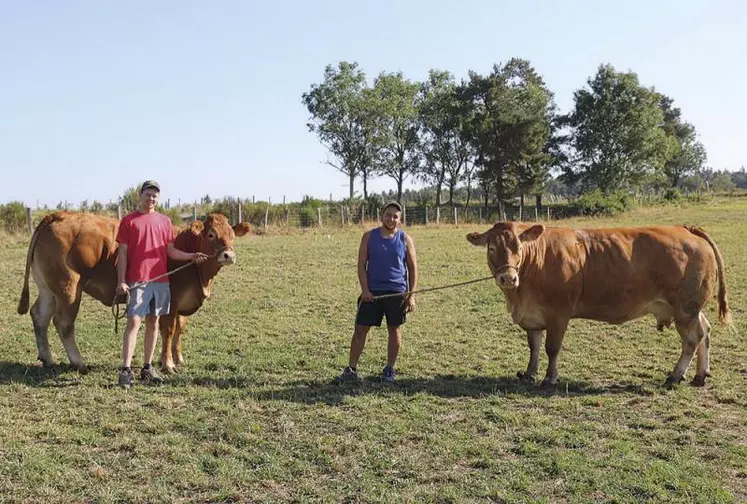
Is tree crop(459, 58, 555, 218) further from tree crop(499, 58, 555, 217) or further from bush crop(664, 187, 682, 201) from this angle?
bush crop(664, 187, 682, 201)

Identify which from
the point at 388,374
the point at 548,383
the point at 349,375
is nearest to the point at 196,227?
the point at 349,375

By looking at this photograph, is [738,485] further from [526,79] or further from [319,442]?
[526,79]

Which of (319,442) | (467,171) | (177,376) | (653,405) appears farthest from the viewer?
(467,171)

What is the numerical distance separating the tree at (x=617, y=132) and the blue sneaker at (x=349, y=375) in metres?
54.4

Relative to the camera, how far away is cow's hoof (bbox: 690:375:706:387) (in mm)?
7123

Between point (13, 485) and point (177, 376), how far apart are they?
3.03 m

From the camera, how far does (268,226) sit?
104ft

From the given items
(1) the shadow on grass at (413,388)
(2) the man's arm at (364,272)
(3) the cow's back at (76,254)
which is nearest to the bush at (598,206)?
(1) the shadow on grass at (413,388)

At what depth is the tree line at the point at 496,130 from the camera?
52.9 meters

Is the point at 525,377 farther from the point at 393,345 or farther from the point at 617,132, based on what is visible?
the point at 617,132

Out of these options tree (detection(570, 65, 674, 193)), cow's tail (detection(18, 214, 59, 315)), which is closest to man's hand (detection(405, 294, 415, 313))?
cow's tail (detection(18, 214, 59, 315))

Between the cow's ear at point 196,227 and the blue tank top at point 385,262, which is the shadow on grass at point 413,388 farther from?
the cow's ear at point 196,227

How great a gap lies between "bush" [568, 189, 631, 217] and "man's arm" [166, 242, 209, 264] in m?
42.5

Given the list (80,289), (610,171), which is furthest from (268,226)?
(610,171)
